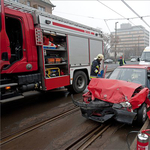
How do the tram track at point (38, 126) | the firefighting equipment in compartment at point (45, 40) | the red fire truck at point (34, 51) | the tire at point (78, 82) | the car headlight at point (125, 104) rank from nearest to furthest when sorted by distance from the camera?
1. the tram track at point (38, 126)
2. the car headlight at point (125, 104)
3. the red fire truck at point (34, 51)
4. the firefighting equipment in compartment at point (45, 40)
5. the tire at point (78, 82)

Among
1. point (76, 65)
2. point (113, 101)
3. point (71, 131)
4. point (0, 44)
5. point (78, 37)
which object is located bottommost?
point (71, 131)

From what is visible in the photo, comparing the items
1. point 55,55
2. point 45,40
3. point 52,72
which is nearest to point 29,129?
point 52,72

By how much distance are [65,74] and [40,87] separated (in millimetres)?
1517

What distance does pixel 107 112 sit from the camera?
3.39 metres

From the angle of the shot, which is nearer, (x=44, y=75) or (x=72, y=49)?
(x=44, y=75)

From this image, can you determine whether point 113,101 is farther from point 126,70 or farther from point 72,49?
point 72,49

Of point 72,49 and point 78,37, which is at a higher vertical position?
point 78,37

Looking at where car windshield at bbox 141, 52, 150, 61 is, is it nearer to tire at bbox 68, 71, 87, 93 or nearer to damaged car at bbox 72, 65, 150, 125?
tire at bbox 68, 71, 87, 93

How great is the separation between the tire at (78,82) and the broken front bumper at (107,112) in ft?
10.8

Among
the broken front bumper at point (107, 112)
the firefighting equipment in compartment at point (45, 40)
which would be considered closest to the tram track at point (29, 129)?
the broken front bumper at point (107, 112)

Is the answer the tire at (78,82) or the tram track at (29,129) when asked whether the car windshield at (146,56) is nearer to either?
the tire at (78,82)

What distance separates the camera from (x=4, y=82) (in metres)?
4.41

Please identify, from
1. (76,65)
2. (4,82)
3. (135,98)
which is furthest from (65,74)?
(135,98)

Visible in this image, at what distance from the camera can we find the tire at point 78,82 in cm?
688
